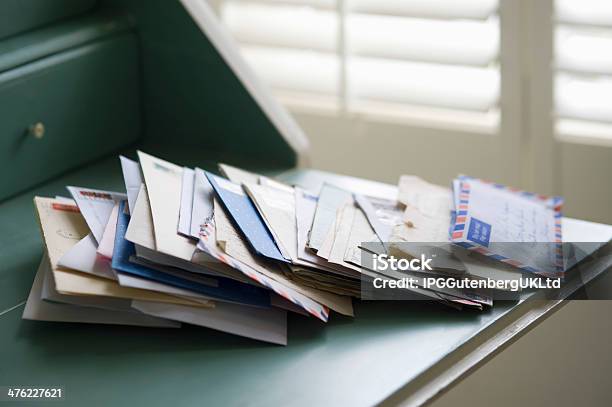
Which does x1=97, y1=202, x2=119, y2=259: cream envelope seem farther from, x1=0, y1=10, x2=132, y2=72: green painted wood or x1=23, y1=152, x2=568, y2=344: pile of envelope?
x1=0, y1=10, x2=132, y2=72: green painted wood

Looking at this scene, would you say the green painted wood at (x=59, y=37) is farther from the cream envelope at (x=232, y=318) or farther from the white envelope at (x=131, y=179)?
the cream envelope at (x=232, y=318)

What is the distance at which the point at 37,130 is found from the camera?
3.94 ft

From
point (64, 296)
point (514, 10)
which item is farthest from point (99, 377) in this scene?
point (514, 10)

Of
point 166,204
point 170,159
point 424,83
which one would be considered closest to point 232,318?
point 166,204

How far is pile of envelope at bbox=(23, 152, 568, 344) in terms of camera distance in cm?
86

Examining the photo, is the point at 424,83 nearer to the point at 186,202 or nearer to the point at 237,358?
the point at 186,202

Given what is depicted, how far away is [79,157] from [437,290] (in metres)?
0.61

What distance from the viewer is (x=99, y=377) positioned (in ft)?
2.64

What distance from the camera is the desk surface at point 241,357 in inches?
30.8

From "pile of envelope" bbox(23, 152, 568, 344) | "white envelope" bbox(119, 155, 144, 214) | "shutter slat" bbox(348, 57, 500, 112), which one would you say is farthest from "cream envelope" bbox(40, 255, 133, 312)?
"shutter slat" bbox(348, 57, 500, 112)

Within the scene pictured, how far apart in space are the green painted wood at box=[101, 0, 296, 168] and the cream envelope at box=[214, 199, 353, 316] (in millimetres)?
380

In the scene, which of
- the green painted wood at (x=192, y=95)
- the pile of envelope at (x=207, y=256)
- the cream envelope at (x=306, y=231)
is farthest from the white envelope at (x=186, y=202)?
the green painted wood at (x=192, y=95)

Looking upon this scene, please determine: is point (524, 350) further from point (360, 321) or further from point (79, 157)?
point (79, 157)

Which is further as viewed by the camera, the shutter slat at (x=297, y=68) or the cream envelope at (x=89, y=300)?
the shutter slat at (x=297, y=68)
